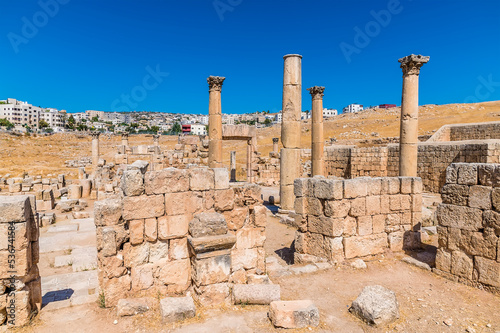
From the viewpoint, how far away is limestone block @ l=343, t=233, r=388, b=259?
23.2 ft

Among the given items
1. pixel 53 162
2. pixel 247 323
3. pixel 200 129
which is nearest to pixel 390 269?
pixel 247 323

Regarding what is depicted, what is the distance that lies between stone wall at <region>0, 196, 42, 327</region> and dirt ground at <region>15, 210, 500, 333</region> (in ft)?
1.00

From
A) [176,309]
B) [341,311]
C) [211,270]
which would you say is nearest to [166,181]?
[211,270]

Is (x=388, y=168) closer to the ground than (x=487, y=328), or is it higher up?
higher up

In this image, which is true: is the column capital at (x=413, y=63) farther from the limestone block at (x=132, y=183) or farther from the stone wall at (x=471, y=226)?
the limestone block at (x=132, y=183)

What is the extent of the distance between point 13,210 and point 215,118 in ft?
38.0

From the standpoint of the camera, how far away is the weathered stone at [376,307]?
14.9 feet

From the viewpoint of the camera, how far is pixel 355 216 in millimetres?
7168

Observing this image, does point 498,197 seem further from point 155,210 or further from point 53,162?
point 53,162

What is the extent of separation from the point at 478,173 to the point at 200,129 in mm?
126973

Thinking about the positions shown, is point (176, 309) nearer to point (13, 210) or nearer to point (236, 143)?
point (13, 210)

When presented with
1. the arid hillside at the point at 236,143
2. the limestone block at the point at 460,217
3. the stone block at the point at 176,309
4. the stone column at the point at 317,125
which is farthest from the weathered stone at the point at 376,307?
the arid hillside at the point at 236,143

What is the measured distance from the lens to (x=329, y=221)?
22.8 ft

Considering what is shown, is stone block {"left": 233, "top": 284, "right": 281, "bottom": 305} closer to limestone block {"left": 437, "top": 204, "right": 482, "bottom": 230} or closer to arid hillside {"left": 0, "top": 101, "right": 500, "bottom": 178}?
limestone block {"left": 437, "top": 204, "right": 482, "bottom": 230}
